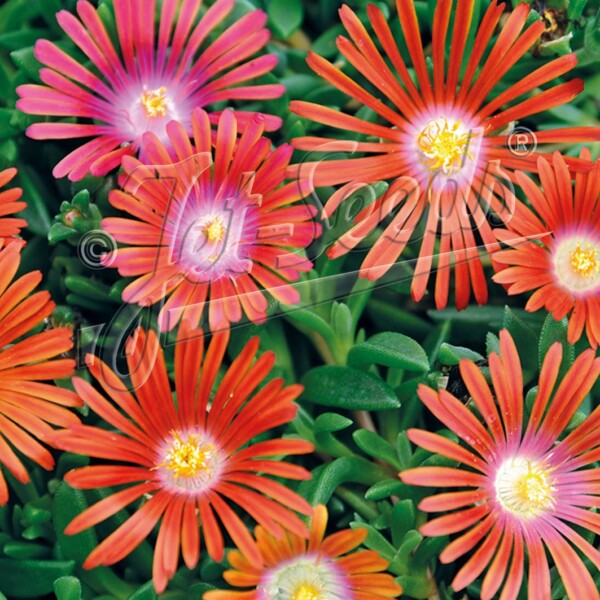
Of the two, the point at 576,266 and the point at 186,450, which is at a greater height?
the point at 576,266

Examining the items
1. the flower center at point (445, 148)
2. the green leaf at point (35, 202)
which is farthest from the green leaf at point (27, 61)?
the flower center at point (445, 148)

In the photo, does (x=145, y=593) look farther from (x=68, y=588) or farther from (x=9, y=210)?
(x=9, y=210)

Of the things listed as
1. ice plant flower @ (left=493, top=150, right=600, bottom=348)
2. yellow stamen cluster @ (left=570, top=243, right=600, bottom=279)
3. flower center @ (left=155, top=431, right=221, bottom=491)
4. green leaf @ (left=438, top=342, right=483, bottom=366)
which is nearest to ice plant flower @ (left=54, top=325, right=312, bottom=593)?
flower center @ (left=155, top=431, right=221, bottom=491)

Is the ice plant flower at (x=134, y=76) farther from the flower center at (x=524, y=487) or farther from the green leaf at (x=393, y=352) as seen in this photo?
the flower center at (x=524, y=487)

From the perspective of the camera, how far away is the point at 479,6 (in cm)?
144

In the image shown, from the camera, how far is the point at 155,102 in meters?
1.38

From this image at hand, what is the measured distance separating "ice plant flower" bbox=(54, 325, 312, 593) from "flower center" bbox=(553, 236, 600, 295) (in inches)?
16.1

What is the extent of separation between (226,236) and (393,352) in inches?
10.3

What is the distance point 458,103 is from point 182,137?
0.40m

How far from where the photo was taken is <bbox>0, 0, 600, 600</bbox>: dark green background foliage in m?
1.23

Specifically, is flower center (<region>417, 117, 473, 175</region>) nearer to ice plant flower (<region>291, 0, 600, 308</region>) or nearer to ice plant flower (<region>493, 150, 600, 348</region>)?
ice plant flower (<region>291, 0, 600, 308</region>)

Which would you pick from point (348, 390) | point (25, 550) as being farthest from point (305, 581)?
point (25, 550)

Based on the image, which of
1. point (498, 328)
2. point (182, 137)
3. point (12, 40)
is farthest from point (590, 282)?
point (12, 40)

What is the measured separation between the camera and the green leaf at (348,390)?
49.0 inches
